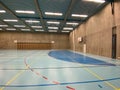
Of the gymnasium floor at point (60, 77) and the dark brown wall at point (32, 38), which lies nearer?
the gymnasium floor at point (60, 77)

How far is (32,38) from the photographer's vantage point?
4575 cm

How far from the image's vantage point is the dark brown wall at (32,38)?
4459cm

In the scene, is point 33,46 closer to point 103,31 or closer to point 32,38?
point 32,38

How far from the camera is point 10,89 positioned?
4719 mm

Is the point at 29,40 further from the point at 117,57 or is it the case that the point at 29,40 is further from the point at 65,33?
the point at 117,57

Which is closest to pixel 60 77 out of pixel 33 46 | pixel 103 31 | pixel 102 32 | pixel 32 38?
pixel 103 31

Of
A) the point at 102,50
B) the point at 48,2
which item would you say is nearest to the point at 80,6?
the point at 48,2

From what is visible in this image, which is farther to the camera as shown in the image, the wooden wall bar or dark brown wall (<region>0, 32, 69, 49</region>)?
the wooden wall bar

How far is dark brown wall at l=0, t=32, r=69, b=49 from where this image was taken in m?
44.6

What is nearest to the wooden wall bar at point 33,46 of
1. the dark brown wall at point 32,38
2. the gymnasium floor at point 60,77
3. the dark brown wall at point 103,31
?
the dark brown wall at point 32,38

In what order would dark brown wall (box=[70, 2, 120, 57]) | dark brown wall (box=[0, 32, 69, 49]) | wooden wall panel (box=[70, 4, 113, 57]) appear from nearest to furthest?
dark brown wall (box=[70, 2, 120, 57]) < wooden wall panel (box=[70, 4, 113, 57]) < dark brown wall (box=[0, 32, 69, 49])

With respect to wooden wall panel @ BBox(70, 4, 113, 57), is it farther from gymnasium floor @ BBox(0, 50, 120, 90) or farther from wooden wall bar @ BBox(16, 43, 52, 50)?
wooden wall bar @ BBox(16, 43, 52, 50)

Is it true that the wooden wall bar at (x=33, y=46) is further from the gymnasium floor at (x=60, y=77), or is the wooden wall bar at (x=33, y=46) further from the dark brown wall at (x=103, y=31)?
the gymnasium floor at (x=60, y=77)

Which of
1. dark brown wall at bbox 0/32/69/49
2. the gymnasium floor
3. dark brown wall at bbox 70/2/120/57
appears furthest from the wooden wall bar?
the gymnasium floor
